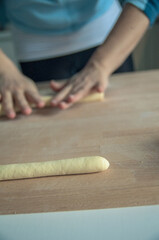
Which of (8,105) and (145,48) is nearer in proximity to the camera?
(8,105)

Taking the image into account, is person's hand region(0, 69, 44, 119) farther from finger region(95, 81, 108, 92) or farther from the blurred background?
the blurred background

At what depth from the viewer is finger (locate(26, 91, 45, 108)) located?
85 centimetres

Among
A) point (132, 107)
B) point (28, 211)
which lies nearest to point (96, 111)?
point (132, 107)

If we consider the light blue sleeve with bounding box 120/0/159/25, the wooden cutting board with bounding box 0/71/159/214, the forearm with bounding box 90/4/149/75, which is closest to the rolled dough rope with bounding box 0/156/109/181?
the wooden cutting board with bounding box 0/71/159/214

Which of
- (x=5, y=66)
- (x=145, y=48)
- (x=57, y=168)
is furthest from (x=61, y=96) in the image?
(x=145, y=48)

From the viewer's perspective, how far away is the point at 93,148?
627 mm

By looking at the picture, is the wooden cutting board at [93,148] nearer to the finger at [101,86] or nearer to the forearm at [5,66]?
the finger at [101,86]

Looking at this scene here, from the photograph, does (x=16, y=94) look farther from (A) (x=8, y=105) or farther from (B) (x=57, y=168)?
(B) (x=57, y=168)

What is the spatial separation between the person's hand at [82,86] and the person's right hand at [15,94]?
74 millimetres

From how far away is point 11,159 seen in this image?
629 mm

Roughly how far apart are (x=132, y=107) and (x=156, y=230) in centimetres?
42

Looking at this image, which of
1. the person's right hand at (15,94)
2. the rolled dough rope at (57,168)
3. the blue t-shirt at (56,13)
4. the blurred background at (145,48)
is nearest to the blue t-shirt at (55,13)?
the blue t-shirt at (56,13)

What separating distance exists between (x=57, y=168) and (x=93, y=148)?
12 cm

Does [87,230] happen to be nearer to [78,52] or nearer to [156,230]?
[156,230]
